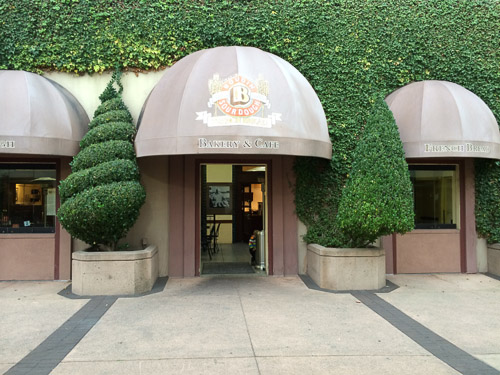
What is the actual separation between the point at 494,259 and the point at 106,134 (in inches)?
369

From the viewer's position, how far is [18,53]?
29.5 feet

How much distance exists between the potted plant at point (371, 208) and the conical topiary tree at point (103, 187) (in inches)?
158

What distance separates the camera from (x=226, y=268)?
10094mm

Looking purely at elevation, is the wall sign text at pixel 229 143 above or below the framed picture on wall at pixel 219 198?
above

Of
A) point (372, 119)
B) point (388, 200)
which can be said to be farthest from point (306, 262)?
point (372, 119)

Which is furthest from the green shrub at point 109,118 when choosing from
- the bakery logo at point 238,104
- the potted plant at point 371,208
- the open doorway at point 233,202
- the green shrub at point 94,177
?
the open doorway at point 233,202

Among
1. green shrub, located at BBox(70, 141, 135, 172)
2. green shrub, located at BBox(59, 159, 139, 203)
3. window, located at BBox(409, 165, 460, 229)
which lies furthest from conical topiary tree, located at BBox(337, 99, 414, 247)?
green shrub, located at BBox(70, 141, 135, 172)

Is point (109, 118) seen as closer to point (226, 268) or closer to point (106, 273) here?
point (106, 273)

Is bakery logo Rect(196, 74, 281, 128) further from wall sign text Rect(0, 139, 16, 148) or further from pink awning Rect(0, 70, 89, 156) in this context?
wall sign text Rect(0, 139, 16, 148)

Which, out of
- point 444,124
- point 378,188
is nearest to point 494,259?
point 444,124

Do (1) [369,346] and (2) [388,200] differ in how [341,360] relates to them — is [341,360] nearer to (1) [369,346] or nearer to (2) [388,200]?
(1) [369,346]

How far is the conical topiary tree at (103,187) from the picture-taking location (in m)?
7.10

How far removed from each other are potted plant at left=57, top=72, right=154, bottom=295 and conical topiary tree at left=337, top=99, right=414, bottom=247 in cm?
408

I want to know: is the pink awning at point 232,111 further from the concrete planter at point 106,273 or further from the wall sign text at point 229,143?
the concrete planter at point 106,273
